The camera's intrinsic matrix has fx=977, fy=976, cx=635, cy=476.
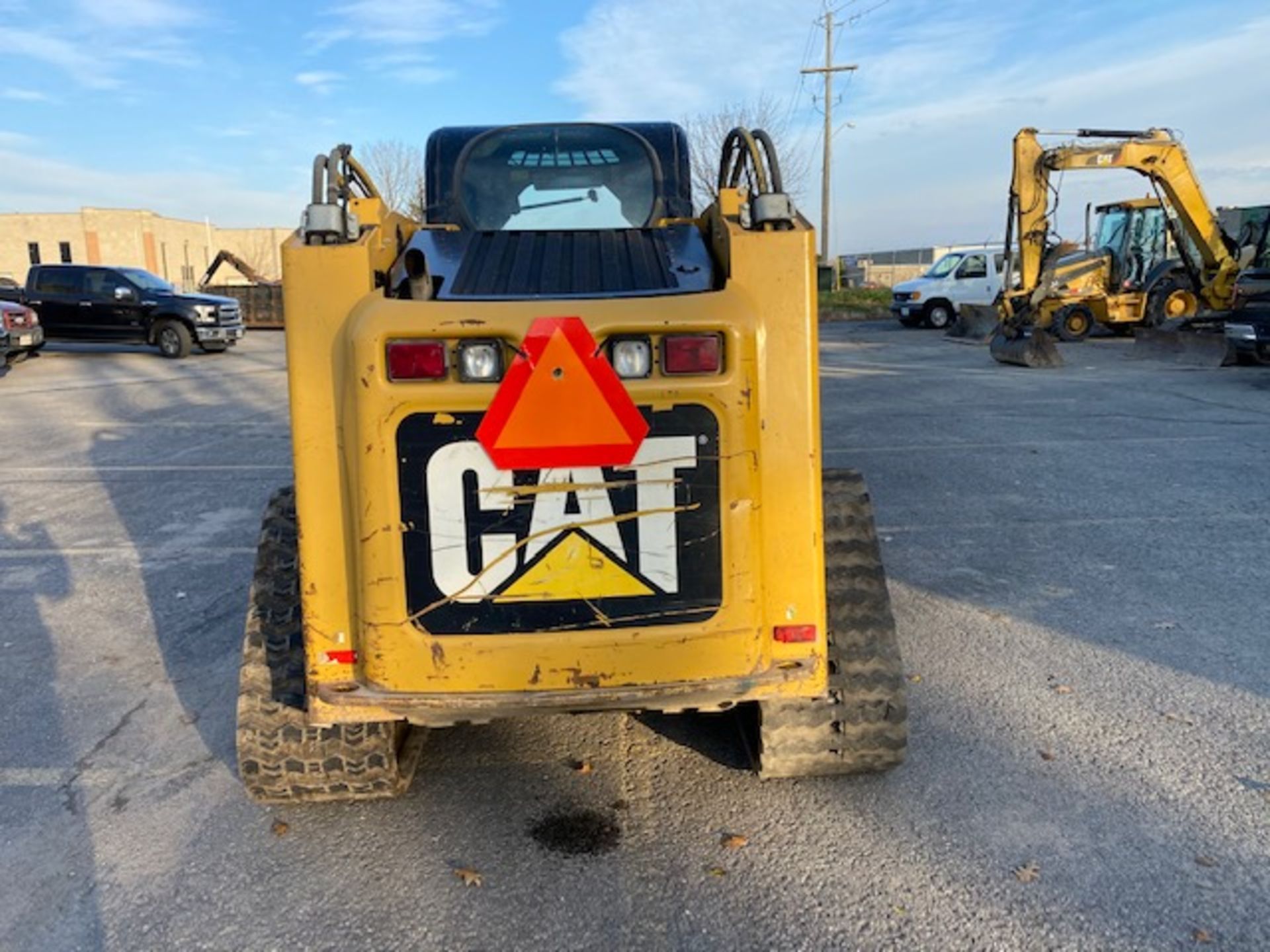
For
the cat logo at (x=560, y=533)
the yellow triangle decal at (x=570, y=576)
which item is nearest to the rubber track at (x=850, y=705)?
the cat logo at (x=560, y=533)

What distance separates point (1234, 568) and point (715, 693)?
4.14 metres

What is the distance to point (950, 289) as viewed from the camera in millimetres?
25703

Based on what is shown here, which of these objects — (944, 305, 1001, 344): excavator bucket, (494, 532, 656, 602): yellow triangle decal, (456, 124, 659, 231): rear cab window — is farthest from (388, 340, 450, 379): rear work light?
(944, 305, 1001, 344): excavator bucket

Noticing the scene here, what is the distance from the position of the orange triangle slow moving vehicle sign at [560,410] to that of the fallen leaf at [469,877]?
1.25m

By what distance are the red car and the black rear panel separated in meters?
18.2

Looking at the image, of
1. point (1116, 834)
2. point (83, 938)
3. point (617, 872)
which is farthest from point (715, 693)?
point (83, 938)

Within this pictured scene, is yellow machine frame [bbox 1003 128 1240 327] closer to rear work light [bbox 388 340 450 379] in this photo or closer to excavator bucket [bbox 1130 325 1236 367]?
excavator bucket [bbox 1130 325 1236 367]

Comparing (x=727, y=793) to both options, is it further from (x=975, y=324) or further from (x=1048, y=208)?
(x=975, y=324)

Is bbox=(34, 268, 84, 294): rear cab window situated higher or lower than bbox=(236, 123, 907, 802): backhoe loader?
higher

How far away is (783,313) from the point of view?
278 centimetres

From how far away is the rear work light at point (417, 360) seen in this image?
2.63m

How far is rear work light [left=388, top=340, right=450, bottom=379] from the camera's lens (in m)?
2.63

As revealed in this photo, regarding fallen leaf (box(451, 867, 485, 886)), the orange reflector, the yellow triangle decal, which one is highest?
the yellow triangle decal

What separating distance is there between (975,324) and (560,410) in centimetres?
2138
